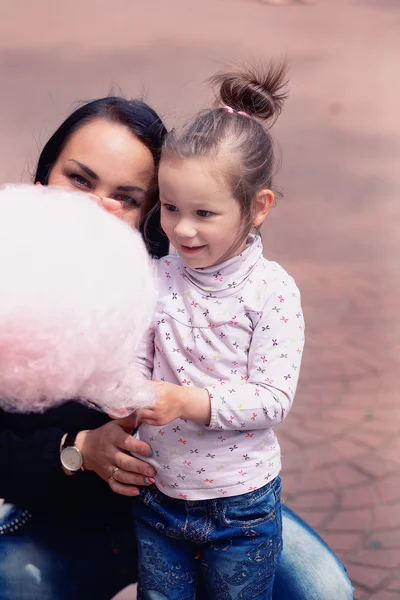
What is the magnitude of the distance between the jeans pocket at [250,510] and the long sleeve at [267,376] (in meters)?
0.14

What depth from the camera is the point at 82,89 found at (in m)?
4.21

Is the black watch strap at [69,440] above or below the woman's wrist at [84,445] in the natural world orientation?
below

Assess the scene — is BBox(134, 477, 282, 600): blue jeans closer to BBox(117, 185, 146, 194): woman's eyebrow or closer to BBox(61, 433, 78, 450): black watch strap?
BBox(61, 433, 78, 450): black watch strap

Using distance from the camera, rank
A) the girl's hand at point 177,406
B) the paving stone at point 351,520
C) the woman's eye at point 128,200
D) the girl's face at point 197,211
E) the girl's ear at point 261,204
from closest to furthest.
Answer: the girl's hand at point 177,406
the girl's face at point 197,211
the girl's ear at point 261,204
the woman's eye at point 128,200
the paving stone at point 351,520

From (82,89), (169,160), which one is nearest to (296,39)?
(82,89)

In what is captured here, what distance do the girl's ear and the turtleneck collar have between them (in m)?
0.07

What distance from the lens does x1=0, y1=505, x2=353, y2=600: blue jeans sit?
165 centimetres

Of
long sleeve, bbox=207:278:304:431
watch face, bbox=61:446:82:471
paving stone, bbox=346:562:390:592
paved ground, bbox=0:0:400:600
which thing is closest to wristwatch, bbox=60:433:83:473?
watch face, bbox=61:446:82:471

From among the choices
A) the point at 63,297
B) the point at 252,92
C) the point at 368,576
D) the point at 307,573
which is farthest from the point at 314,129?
the point at 63,297

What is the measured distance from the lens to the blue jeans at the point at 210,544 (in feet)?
4.60

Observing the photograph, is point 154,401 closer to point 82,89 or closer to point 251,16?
point 82,89

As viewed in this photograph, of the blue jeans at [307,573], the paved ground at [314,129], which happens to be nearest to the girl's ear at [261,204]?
the blue jeans at [307,573]

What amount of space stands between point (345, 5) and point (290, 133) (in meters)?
1.04

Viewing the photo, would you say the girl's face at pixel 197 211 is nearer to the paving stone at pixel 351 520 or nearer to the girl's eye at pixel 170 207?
the girl's eye at pixel 170 207
